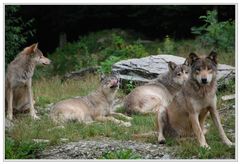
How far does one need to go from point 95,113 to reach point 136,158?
3.48 meters

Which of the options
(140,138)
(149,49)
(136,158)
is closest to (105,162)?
(136,158)

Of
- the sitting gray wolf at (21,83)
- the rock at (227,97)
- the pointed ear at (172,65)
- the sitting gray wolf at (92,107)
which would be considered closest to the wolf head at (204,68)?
the sitting gray wolf at (92,107)

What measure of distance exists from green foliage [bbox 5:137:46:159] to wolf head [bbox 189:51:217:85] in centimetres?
326

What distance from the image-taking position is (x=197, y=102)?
11.1 metres

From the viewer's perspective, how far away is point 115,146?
11398 mm

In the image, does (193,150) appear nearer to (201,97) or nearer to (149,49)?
(201,97)

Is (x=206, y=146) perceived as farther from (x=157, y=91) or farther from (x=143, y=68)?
(x=143, y=68)

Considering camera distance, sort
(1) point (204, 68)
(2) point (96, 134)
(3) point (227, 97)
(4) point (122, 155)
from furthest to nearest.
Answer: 1. (3) point (227, 97)
2. (2) point (96, 134)
3. (1) point (204, 68)
4. (4) point (122, 155)

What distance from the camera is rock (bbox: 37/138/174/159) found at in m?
11.1

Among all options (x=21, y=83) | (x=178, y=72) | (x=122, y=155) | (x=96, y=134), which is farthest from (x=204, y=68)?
(x=21, y=83)

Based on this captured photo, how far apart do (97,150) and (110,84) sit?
326cm

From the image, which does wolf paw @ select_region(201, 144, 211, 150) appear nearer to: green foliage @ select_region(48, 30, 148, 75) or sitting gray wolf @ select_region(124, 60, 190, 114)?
sitting gray wolf @ select_region(124, 60, 190, 114)

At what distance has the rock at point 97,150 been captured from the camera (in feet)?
36.4

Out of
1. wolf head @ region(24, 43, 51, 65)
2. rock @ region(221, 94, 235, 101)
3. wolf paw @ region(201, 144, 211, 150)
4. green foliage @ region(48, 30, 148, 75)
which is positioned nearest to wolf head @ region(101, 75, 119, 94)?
wolf head @ region(24, 43, 51, 65)
